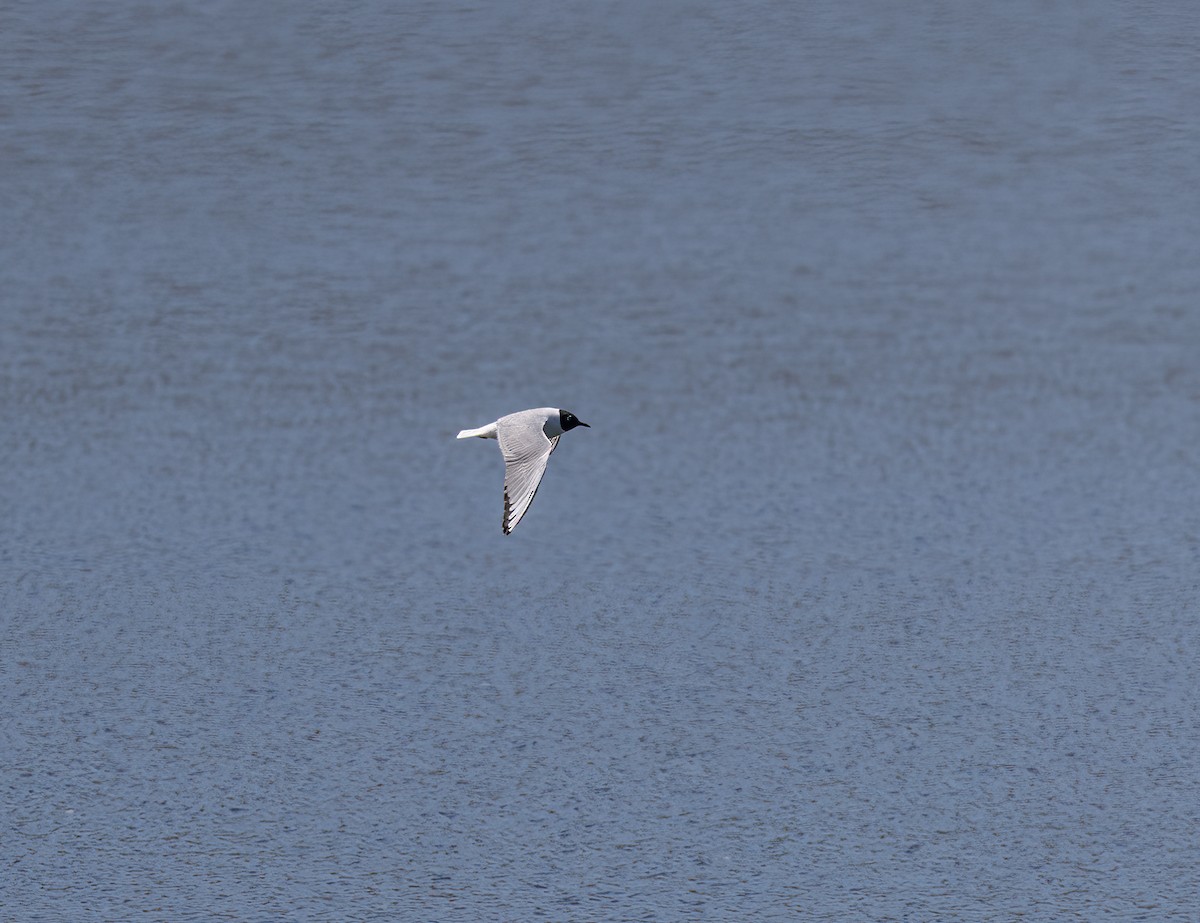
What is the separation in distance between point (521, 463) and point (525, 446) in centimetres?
20

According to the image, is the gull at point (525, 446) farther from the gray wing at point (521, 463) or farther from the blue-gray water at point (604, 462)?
→ the blue-gray water at point (604, 462)

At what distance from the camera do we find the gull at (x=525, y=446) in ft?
19.2

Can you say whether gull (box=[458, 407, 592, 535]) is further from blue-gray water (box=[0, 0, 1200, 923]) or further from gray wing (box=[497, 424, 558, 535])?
blue-gray water (box=[0, 0, 1200, 923])

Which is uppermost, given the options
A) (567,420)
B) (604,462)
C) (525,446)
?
(525,446)

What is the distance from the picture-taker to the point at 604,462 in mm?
11883

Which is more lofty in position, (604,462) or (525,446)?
(525,446)

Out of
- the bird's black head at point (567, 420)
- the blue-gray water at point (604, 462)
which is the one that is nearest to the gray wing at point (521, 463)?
the bird's black head at point (567, 420)

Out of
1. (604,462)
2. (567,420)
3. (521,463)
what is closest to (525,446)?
→ (521,463)

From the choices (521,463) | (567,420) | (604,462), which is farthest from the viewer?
(604,462)

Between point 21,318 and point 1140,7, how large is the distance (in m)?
9.25

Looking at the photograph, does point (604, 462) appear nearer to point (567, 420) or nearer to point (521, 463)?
point (567, 420)

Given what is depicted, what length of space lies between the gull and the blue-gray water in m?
1.93

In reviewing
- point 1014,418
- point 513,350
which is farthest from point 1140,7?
point 513,350

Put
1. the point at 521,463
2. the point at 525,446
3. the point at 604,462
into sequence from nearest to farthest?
1. the point at 521,463
2. the point at 525,446
3. the point at 604,462
